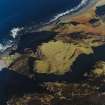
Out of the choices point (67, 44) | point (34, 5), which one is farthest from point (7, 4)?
point (67, 44)

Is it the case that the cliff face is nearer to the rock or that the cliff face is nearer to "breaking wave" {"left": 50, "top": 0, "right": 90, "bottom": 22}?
the rock

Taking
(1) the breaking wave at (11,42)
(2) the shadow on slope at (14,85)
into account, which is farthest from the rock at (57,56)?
(1) the breaking wave at (11,42)

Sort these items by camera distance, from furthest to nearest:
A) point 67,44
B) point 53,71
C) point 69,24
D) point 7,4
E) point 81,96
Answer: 1. point 7,4
2. point 69,24
3. point 67,44
4. point 53,71
5. point 81,96

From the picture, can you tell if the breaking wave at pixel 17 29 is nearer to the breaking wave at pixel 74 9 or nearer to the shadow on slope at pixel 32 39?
the breaking wave at pixel 74 9

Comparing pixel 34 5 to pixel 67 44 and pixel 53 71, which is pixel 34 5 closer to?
pixel 67 44

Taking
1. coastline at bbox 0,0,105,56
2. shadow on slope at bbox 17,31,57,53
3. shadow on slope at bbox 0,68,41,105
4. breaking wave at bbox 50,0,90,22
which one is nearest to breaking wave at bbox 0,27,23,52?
coastline at bbox 0,0,105,56
